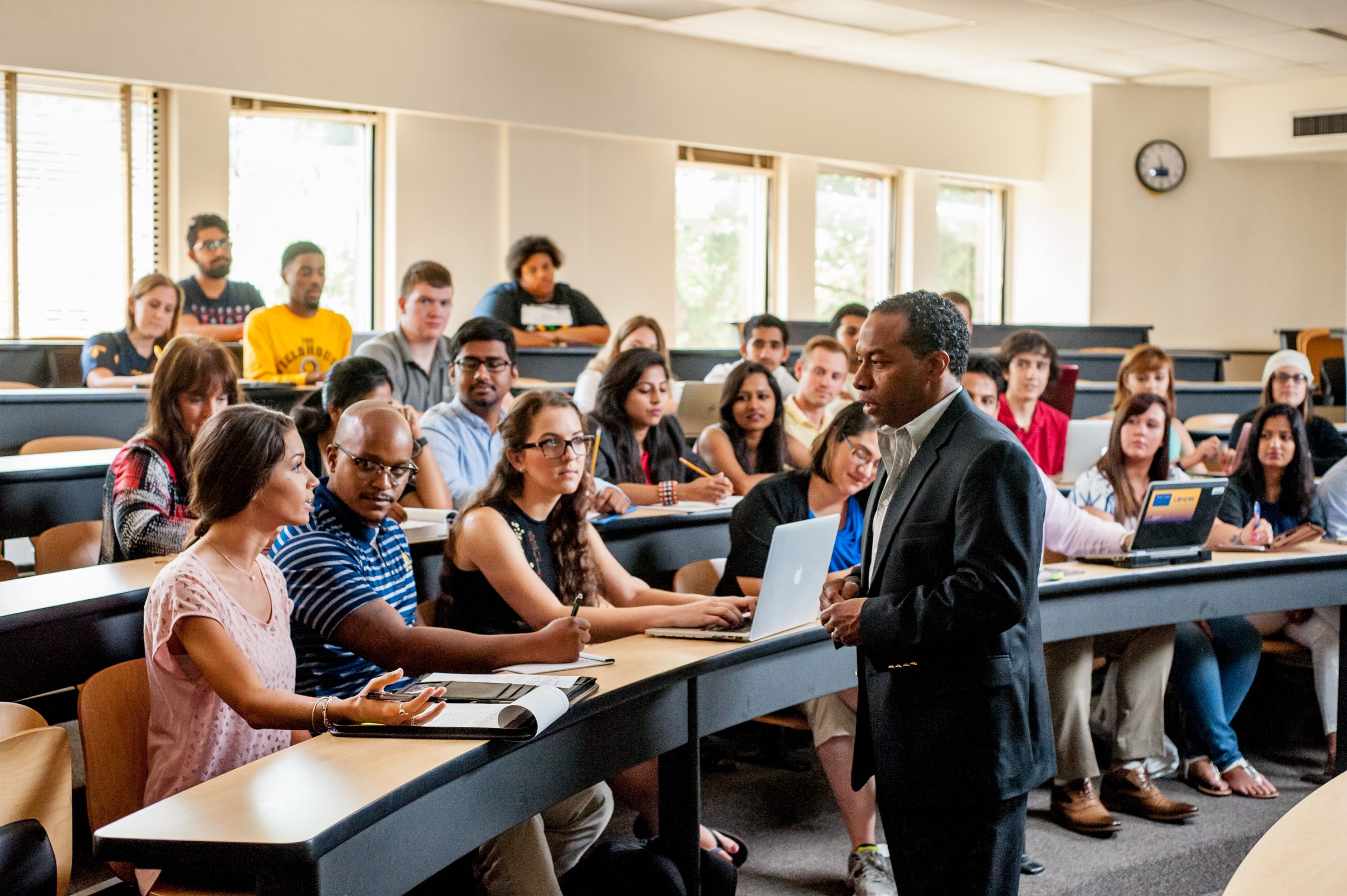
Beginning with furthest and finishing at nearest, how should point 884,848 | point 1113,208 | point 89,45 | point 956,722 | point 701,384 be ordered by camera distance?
point 1113,208
point 89,45
point 701,384
point 884,848
point 956,722

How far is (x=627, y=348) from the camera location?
5.09m

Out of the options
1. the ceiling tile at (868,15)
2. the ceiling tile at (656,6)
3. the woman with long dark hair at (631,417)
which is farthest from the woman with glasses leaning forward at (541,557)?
the ceiling tile at (868,15)

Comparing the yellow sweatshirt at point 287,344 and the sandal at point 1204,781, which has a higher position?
the yellow sweatshirt at point 287,344

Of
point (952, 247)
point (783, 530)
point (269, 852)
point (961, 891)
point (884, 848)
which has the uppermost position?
point (952, 247)

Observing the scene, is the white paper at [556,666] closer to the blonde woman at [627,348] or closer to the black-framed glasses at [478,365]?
the black-framed glasses at [478,365]

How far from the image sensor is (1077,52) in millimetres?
9953

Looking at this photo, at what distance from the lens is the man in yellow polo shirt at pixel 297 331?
5.09m

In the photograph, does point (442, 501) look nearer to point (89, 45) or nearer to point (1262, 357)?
point (89, 45)

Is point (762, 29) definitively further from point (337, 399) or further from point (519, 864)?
point (519, 864)

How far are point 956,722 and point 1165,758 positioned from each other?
2054mm

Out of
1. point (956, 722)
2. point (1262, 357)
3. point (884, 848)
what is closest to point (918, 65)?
point (1262, 357)

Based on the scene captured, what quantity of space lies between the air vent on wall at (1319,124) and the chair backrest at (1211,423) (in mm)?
5723

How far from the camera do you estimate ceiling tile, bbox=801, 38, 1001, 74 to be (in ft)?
31.6

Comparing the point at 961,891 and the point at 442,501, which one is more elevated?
the point at 442,501
